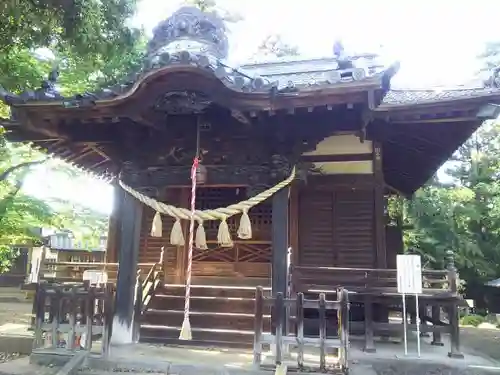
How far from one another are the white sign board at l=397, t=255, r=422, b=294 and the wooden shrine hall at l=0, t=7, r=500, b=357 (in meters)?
0.38

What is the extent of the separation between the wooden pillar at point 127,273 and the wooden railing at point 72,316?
68 cm

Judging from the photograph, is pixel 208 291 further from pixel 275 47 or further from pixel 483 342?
pixel 275 47

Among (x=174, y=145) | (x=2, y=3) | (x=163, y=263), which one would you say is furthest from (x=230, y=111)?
(x=163, y=263)

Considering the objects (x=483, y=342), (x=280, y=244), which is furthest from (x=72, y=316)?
(x=483, y=342)

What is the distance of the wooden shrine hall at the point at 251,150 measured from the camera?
5.92 metres

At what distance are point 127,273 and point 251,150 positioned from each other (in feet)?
8.91

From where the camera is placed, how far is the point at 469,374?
18.7 ft

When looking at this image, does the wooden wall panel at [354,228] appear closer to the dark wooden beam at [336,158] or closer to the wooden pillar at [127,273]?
the dark wooden beam at [336,158]

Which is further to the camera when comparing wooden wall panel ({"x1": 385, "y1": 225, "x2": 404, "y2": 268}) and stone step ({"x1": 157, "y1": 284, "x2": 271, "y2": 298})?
wooden wall panel ({"x1": 385, "y1": 225, "x2": 404, "y2": 268})

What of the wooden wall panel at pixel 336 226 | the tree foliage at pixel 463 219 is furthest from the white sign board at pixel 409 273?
the tree foliage at pixel 463 219

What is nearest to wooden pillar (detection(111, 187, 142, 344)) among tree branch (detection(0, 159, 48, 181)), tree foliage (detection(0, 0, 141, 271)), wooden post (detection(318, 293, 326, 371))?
tree foliage (detection(0, 0, 141, 271))

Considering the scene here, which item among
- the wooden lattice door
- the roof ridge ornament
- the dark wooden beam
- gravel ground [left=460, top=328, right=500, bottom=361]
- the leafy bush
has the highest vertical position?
the roof ridge ornament

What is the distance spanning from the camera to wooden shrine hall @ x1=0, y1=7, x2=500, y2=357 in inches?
233

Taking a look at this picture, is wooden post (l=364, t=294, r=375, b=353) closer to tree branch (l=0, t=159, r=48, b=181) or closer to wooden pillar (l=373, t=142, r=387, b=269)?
wooden pillar (l=373, t=142, r=387, b=269)
